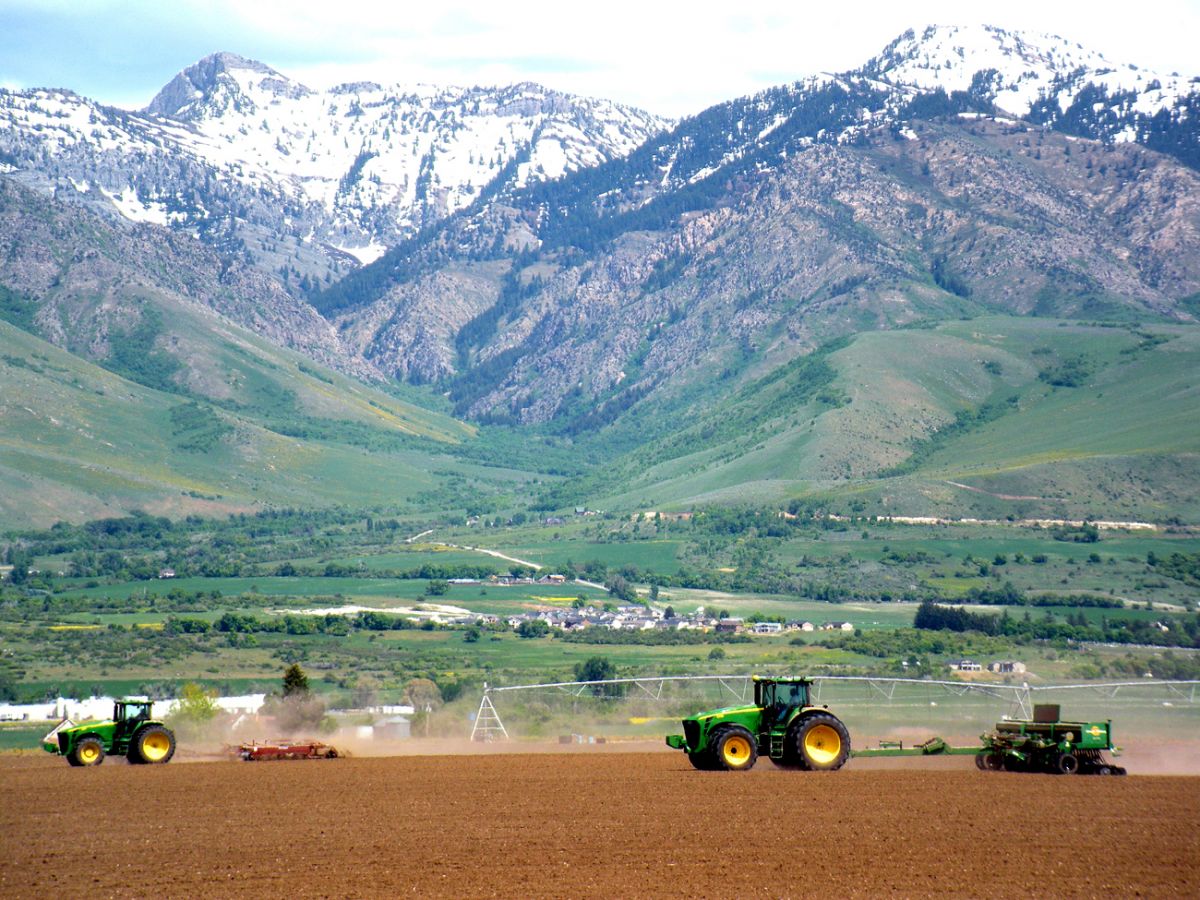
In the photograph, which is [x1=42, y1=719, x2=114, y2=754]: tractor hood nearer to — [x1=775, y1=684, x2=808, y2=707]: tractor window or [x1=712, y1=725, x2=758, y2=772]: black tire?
[x1=712, y1=725, x2=758, y2=772]: black tire

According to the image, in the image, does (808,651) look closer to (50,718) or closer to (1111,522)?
(50,718)

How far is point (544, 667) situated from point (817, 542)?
8460 centimetres

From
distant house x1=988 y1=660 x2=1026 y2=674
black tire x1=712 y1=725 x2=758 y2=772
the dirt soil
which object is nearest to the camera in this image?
the dirt soil

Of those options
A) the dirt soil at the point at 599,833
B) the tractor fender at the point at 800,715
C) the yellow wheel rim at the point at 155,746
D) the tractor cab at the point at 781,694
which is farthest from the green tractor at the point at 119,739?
the tractor fender at the point at 800,715

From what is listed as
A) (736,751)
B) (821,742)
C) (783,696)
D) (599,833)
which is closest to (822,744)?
(821,742)

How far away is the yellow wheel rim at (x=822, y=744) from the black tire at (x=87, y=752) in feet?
85.4

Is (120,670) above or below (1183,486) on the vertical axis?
below

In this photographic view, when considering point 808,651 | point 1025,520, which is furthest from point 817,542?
point 808,651

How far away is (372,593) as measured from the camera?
7530 inches

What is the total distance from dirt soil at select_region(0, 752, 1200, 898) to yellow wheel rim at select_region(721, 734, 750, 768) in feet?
2.07

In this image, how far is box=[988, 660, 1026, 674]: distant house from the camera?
100500 mm

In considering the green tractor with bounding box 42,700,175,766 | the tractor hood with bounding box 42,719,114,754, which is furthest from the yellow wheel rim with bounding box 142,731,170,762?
the tractor hood with bounding box 42,719,114,754

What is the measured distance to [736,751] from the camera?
4775cm

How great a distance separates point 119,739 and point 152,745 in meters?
1.25
